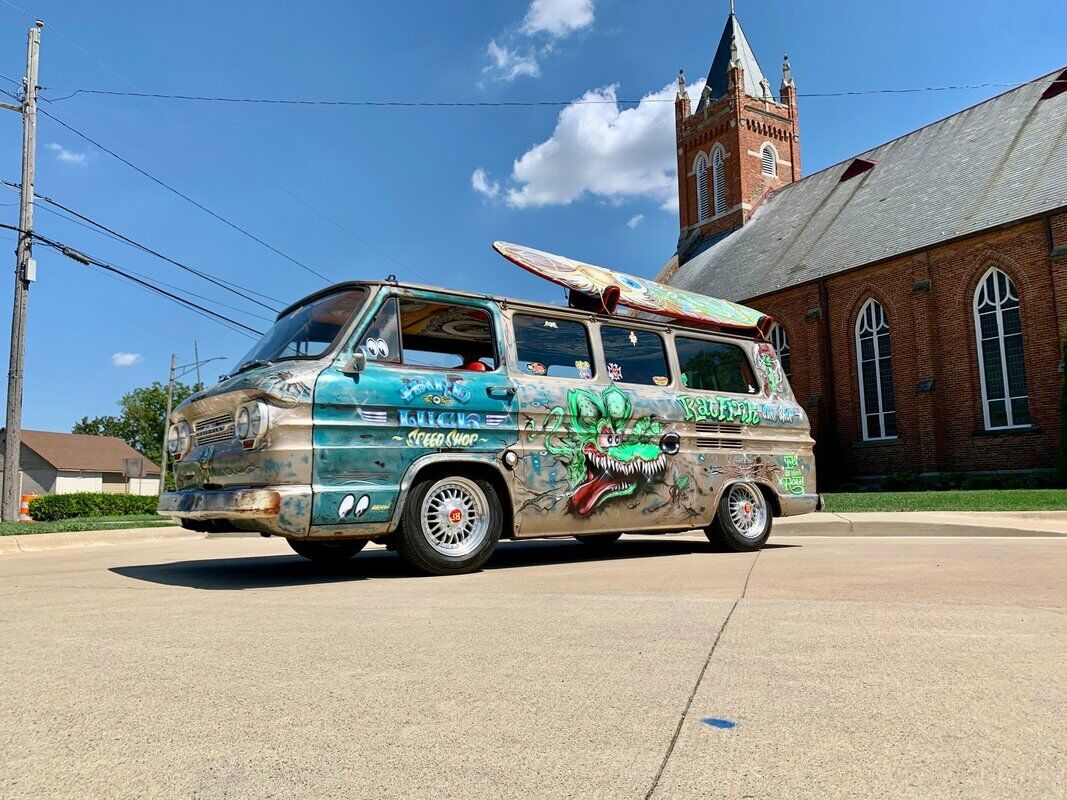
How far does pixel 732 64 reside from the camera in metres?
41.7

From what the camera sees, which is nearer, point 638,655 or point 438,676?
point 438,676

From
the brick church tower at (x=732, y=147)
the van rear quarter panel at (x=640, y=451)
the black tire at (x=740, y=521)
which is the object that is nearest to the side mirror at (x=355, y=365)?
the van rear quarter panel at (x=640, y=451)

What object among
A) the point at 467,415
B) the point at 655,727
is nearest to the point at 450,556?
the point at 467,415

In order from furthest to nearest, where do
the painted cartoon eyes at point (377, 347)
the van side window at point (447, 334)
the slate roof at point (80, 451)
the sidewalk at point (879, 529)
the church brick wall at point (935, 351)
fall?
the slate roof at point (80, 451) < the church brick wall at point (935, 351) < the sidewalk at point (879, 529) < the van side window at point (447, 334) < the painted cartoon eyes at point (377, 347)

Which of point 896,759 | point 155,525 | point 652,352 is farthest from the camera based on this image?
point 155,525

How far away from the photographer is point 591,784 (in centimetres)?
183

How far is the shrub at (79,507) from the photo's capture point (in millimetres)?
22516

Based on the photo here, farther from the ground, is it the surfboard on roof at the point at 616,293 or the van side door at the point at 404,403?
the surfboard on roof at the point at 616,293

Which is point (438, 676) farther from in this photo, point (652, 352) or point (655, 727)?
point (652, 352)

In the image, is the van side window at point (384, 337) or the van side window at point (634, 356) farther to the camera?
the van side window at point (634, 356)

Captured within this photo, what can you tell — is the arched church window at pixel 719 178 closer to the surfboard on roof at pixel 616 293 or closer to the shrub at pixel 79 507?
the shrub at pixel 79 507

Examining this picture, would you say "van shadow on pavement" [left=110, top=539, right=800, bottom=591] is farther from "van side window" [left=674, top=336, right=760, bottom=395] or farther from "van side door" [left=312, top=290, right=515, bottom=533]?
"van side window" [left=674, top=336, right=760, bottom=395]

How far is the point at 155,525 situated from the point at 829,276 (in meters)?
22.6

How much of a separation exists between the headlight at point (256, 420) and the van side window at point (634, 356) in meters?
3.24
